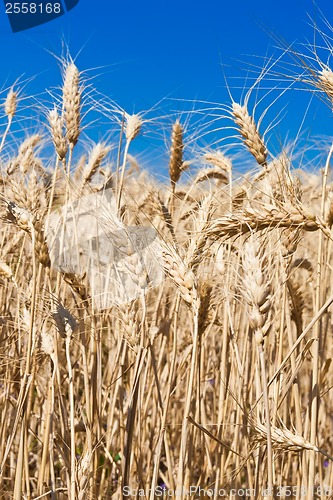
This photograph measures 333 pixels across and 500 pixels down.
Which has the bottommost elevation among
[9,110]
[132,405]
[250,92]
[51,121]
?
[132,405]

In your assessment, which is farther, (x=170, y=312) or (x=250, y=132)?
(x=170, y=312)

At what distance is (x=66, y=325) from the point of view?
1.46 m

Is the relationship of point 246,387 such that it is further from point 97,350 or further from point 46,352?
point 46,352

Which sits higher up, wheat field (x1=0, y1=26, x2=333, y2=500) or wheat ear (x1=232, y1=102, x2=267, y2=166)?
wheat ear (x1=232, y1=102, x2=267, y2=166)

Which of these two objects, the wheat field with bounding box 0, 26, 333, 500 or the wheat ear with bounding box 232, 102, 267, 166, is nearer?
the wheat field with bounding box 0, 26, 333, 500

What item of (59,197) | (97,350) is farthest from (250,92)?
(59,197)

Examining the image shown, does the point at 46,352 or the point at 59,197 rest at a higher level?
the point at 59,197

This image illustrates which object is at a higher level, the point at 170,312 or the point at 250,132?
the point at 250,132

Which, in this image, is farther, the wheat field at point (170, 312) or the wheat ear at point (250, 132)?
the wheat ear at point (250, 132)

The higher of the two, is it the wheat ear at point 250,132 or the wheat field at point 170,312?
the wheat ear at point 250,132

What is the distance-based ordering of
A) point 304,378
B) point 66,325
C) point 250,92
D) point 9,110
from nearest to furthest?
point 66,325
point 250,92
point 9,110
point 304,378

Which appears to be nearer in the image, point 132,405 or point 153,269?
point 132,405

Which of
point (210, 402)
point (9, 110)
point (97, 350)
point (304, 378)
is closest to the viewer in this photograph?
point (97, 350)

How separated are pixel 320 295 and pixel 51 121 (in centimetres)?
104
